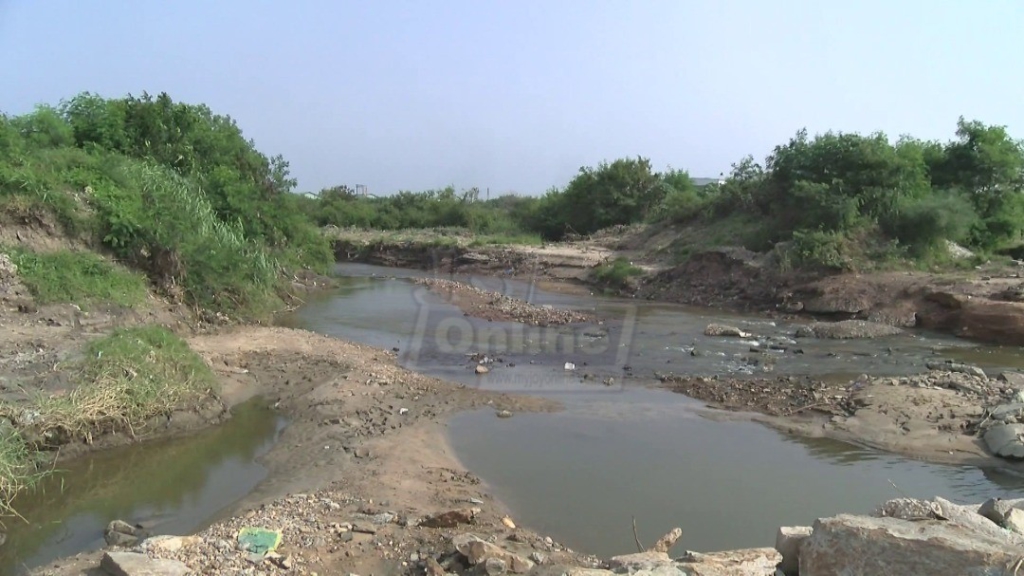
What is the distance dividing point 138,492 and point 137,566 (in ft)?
10.3

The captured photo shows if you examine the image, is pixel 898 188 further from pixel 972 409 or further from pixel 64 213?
pixel 64 213

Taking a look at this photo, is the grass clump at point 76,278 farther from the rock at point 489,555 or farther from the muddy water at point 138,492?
the rock at point 489,555

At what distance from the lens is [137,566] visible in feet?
16.0

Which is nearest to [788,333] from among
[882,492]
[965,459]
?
[965,459]

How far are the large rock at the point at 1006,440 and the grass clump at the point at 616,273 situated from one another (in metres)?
19.1

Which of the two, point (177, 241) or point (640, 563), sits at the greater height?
point (177, 241)

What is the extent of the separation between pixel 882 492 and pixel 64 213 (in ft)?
44.3

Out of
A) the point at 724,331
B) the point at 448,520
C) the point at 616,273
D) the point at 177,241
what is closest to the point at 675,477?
the point at 448,520

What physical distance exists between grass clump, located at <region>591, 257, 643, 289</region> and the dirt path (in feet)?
52.2

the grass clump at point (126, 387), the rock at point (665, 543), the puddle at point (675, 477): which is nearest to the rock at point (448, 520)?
the puddle at point (675, 477)

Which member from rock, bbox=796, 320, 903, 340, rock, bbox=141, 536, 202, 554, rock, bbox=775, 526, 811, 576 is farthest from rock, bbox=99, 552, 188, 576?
rock, bbox=796, 320, 903, 340

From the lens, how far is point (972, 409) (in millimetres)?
10469

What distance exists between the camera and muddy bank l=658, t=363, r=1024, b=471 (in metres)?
9.50

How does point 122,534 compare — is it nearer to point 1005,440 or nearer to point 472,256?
point 1005,440
